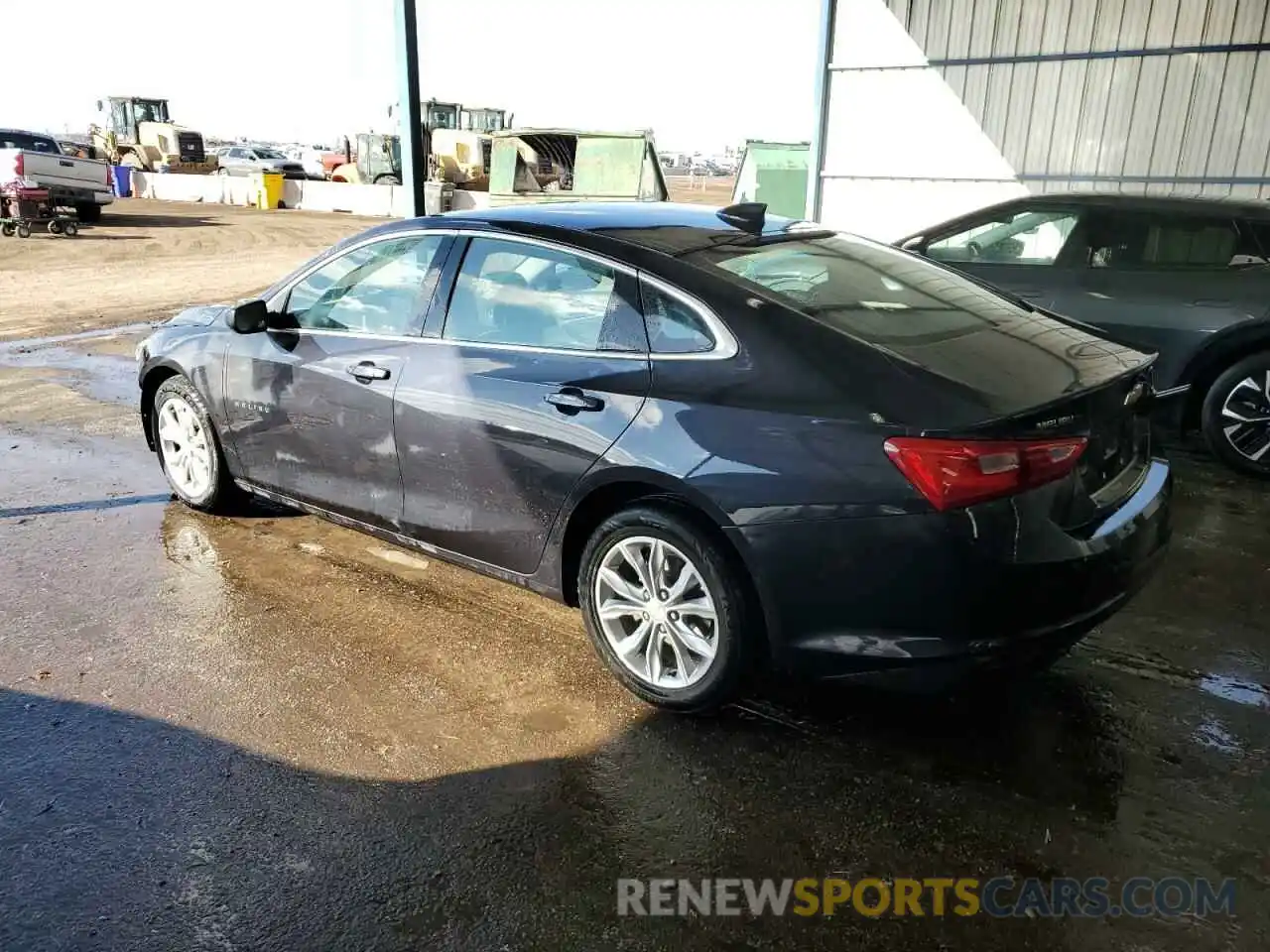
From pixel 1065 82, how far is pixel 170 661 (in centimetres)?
1028

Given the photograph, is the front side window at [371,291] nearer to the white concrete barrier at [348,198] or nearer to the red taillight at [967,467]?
the red taillight at [967,467]

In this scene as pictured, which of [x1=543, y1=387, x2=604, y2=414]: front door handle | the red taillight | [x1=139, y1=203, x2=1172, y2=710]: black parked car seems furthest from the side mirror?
the red taillight

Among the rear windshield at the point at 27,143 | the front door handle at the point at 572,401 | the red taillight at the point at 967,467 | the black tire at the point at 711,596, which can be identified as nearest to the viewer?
the red taillight at the point at 967,467

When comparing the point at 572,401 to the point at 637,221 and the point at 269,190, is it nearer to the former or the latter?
the point at 637,221

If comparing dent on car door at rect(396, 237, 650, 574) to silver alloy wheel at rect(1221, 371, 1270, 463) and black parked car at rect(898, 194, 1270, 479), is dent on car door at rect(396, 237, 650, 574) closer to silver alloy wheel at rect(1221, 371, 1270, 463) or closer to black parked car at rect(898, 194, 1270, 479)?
black parked car at rect(898, 194, 1270, 479)

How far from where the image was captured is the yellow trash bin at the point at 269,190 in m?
31.9

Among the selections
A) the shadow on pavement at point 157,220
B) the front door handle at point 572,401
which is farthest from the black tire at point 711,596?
the shadow on pavement at point 157,220

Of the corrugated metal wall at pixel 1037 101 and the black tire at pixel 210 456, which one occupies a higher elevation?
the corrugated metal wall at pixel 1037 101

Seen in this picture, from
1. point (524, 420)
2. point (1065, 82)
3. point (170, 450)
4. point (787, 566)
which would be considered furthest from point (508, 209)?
point (1065, 82)

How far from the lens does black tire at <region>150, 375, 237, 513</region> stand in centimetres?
484

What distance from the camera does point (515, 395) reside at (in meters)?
3.42

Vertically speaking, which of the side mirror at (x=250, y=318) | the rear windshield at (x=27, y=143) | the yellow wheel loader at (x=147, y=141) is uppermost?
the yellow wheel loader at (x=147, y=141)

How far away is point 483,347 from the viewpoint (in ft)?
11.8

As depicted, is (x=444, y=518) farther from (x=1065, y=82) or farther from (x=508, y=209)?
(x=1065, y=82)
